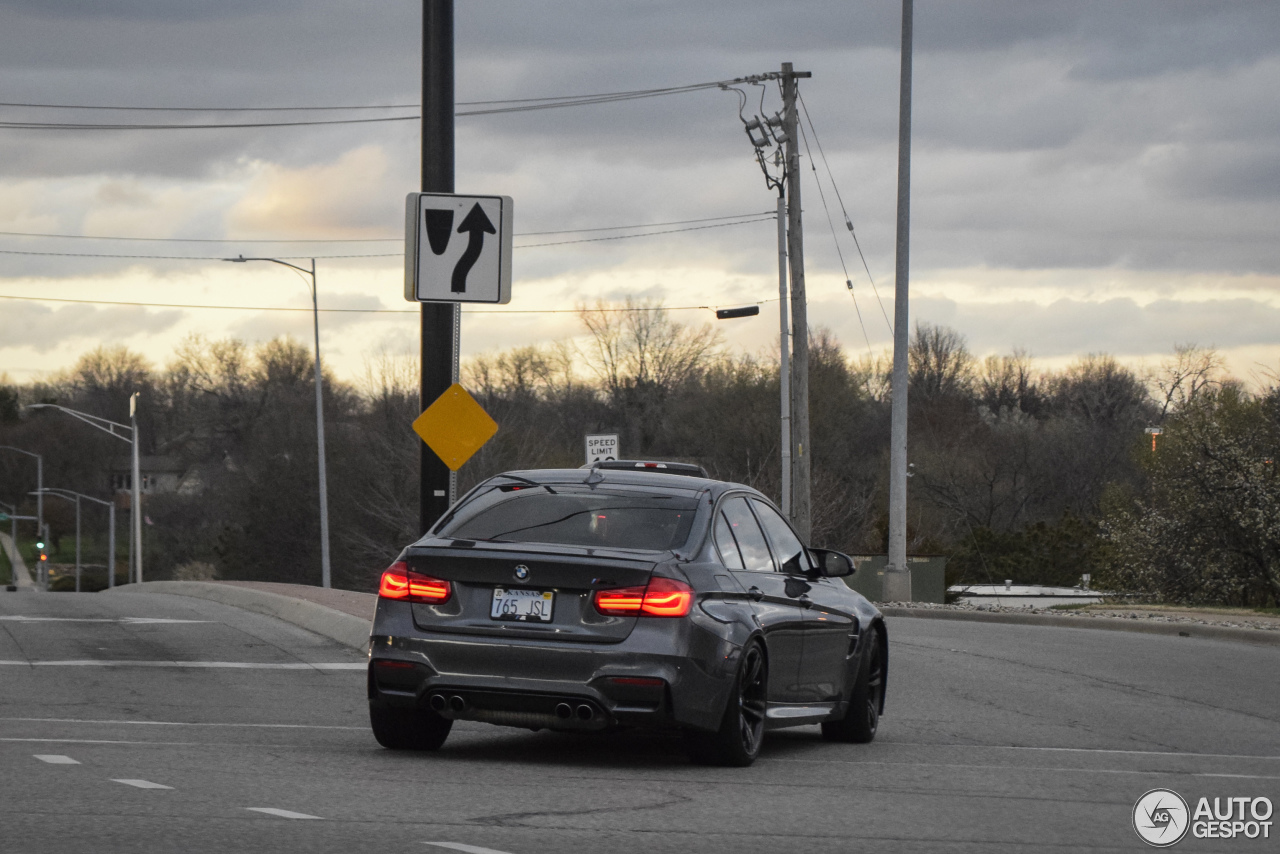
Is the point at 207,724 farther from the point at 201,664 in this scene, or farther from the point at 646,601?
the point at 201,664

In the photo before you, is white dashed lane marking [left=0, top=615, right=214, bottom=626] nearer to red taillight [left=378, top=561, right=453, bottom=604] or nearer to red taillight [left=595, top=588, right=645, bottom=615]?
red taillight [left=378, top=561, right=453, bottom=604]

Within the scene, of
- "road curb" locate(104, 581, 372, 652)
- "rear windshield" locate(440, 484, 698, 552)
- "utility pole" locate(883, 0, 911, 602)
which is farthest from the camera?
"utility pole" locate(883, 0, 911, 602)

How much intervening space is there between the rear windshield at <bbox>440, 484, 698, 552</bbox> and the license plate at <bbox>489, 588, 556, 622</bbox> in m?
0.38

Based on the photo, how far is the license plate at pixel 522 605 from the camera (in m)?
8.00

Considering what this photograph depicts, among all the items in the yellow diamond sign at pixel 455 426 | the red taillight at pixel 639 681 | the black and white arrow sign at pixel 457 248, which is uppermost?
the black and white arrow sign at pixel 457 248

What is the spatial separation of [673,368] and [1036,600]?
33.4m

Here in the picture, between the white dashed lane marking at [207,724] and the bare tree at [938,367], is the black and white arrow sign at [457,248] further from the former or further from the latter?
the bare tree at [938,367]

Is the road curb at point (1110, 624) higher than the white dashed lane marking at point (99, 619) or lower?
lower

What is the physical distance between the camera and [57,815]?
6223 millimetres

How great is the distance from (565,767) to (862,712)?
2.45 meters

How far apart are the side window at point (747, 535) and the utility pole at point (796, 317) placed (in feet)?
73.5

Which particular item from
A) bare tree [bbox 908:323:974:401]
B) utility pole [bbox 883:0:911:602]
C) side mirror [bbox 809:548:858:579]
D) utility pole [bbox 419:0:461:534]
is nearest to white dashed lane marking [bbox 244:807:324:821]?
side mirror [bbox 809:548:858:579]

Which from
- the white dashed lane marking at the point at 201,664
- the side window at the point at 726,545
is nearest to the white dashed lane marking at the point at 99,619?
the white dashed lane marking at the point at 201,664

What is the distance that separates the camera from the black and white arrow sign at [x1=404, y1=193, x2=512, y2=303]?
45.5 ft
